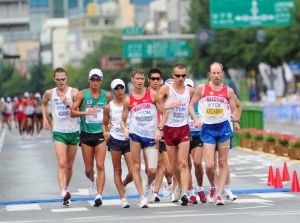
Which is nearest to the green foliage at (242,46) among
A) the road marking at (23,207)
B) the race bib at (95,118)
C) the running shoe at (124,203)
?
the race bib at (95,118)

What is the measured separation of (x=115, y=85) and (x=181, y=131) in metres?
1.08

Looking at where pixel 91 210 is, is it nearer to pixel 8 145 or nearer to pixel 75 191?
pixel 75 191

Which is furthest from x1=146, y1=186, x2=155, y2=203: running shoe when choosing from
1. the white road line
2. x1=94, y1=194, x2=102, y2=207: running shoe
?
the white road line

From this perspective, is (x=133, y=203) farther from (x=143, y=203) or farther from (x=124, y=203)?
(x=143, y=203)

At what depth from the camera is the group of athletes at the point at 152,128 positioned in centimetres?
1872

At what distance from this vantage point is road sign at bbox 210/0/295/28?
6038cm

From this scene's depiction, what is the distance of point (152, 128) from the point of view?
18734 millimetres

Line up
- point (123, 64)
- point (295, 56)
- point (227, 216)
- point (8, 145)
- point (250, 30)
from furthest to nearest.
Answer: point (123, 64), point (250, 30), point (295, 56), point (8, 145), point (227, 216)

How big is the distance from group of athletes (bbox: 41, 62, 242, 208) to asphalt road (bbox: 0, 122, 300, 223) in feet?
1.11

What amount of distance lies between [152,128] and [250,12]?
139ft

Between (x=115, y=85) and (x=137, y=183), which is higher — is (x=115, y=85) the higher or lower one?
the higher one

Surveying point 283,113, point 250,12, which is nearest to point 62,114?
point 250,12

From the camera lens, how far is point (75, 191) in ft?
74.2

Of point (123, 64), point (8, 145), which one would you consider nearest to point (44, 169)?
point (8, 145)
